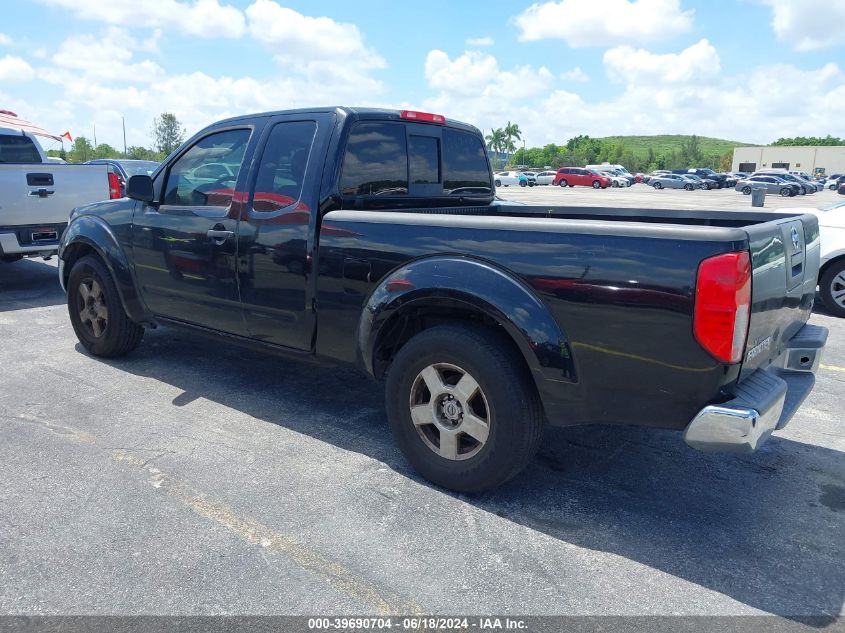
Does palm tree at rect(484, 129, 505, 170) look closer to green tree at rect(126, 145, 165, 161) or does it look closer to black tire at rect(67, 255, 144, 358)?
green tree at rect(126, 145, 165, 161)

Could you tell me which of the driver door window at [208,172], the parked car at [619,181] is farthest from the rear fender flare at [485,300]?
the parked car at [619,181]

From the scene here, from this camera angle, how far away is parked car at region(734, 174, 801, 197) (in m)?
48.2

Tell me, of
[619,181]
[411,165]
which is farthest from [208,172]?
[619,181]

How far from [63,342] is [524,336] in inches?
194

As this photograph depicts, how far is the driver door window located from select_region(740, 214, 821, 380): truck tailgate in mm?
3042

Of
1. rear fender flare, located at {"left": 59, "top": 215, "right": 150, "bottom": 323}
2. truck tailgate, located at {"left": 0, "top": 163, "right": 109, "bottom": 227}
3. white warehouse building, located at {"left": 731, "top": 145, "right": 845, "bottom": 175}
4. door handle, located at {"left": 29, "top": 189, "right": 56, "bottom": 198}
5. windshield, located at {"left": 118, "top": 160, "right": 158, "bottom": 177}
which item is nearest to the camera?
rear fender flare, located at {"left": 59, "top": 215, "right": 150, "bottom": 323}

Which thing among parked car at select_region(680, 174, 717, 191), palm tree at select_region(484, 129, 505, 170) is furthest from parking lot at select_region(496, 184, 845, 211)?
palm tree at select_region(484, 129, 505, 170)

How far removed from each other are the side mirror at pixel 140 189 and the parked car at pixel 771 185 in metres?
49.3

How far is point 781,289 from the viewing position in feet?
9.91

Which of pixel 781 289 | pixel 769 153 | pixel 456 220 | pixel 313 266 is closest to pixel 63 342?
pixel 313 266

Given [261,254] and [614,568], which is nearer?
[614,568]

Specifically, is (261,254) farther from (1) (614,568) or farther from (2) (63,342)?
(2) (63,342)

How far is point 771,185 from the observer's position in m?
50.3

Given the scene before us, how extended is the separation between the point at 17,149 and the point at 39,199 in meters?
3.18
